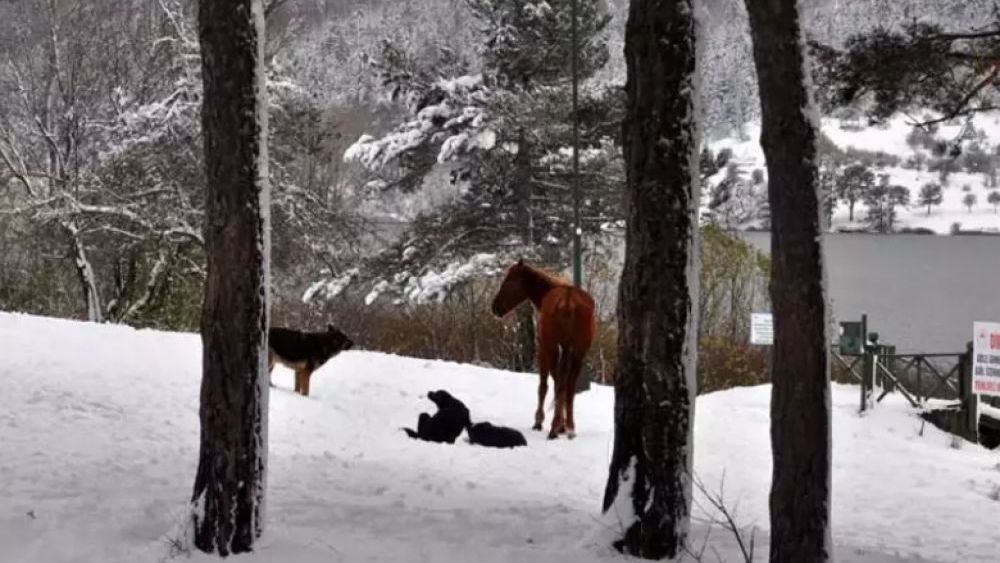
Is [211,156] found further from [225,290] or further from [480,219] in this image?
[480,219]

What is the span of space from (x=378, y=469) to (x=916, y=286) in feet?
143

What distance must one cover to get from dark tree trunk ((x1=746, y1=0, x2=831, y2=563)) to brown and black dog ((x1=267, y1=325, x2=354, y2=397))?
731 centimetres

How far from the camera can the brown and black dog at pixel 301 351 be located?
1081 cm

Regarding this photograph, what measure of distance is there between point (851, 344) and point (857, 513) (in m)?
7.57

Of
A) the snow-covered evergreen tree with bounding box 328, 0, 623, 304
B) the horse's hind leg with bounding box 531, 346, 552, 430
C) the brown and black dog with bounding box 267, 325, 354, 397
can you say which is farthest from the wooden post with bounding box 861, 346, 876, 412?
the brown and black dog with bounding box 267, 325, 354, 397

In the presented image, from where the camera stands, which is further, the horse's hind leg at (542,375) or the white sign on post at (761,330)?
the white sign on post at (761,330)

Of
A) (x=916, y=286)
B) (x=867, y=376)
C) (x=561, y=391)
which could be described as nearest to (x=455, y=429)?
(x=561, y=391)

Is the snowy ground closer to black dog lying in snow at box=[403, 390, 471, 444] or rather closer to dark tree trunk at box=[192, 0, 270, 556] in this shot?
black dog lying in snow at box=[403, 390, 471, 444]

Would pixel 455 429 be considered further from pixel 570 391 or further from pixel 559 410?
pixel 570 391

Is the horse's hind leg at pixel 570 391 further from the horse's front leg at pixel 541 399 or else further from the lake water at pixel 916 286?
the lake water at pixel 916 286

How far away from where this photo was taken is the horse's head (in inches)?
419

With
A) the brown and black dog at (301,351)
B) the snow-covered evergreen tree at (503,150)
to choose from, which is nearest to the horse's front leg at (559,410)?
the brown and black dog at (301,351)

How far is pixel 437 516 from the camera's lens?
5859 mm

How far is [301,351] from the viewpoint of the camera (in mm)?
10938
